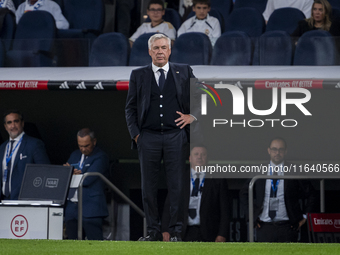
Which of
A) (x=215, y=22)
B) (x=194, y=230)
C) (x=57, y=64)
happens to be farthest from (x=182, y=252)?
(x=215, y=22)

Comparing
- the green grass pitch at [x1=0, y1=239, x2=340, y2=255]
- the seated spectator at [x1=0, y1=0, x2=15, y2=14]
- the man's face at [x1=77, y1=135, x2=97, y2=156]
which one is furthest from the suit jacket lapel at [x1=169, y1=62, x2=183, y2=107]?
the seated spectator at [x1=0, y1=0, x2=15, y2=14]

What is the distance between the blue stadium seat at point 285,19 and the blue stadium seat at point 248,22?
0.16m

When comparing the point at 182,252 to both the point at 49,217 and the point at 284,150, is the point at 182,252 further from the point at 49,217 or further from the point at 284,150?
the point at 284,150

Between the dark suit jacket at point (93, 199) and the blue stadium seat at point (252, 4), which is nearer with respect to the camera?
the dark suit jacket at point (93, 199)

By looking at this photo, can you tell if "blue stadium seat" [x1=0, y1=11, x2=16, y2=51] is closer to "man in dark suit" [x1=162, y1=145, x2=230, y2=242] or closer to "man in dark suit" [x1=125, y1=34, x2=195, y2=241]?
"man in dark suit" [x1=162, y1=145, x2=230, y2=242]

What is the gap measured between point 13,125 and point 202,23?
3028 millimetres

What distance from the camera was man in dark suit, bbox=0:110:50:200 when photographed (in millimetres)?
7137

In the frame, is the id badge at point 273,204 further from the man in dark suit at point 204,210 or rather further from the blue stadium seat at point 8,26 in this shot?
the blue stadium seat at point 8,26

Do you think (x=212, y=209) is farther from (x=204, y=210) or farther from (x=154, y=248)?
(x=154, y=248)

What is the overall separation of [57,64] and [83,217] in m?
2.09

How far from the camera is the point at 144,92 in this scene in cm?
447

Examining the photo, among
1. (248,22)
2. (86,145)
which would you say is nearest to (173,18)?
(248,22)

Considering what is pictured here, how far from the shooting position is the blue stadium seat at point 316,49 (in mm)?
6739

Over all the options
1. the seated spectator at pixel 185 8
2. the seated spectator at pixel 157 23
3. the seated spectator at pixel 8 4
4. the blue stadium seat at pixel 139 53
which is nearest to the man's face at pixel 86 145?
the blue stadium seat at pixel 139 53
